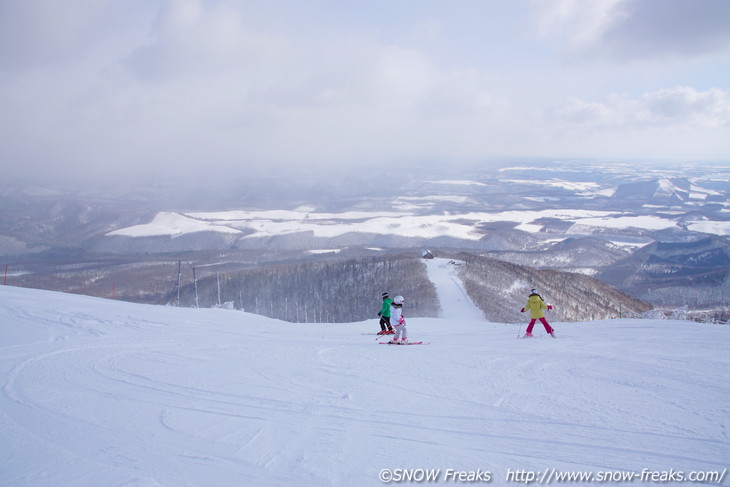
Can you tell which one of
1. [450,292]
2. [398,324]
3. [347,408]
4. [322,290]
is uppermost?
[347,408]

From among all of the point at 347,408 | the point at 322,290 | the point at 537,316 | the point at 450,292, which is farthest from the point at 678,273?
the point at 347,408

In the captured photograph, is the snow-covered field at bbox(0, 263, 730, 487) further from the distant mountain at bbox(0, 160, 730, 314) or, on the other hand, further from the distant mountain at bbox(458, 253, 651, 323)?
the distant mountain at bbox(0, 160, 730, 314)

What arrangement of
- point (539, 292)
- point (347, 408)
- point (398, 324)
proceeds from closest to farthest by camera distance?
point (347, 408), point (398, 324), point (539, 292)

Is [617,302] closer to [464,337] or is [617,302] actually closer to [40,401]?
[464,337]

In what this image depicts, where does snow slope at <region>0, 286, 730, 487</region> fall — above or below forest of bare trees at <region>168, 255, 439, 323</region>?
above

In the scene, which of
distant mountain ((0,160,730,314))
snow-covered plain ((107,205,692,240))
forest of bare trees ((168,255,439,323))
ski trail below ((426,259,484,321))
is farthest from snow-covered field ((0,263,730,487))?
snow-covered plain ((107,205,692,240))

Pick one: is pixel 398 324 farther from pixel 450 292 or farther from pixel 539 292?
pixel 539 292

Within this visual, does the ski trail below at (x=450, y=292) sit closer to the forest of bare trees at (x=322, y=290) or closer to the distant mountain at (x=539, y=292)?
the distant mountain at (x=539, y=292)
